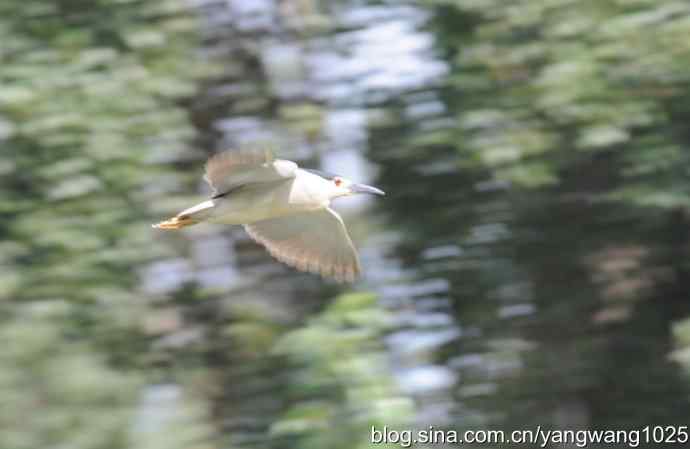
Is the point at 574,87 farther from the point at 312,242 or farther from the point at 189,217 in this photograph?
the point at 189,217

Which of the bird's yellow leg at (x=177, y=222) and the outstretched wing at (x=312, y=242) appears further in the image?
the outstretched wing at (x=312, y=242)

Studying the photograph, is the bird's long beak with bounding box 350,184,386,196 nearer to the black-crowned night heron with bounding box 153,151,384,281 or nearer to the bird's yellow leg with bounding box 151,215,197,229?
the black-crowned night heron with bounding box 153,151,384,281

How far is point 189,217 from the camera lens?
5914 mm

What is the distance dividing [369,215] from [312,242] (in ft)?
0.96

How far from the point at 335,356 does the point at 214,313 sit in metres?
0.89

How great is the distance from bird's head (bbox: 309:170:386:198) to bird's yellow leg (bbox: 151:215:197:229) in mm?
532

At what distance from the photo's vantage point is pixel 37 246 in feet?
18.8

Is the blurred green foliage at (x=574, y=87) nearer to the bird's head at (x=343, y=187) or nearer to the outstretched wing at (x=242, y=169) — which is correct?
the bird's head at (x=343, y=187)

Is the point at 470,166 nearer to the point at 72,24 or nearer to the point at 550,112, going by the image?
the point at 550,112

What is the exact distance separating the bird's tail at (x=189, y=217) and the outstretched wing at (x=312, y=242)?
0.67 meters

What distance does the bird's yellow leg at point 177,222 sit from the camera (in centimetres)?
591

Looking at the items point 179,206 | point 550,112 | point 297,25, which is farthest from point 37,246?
point 550,112

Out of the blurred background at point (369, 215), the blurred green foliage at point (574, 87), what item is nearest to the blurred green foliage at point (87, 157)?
the blurred background at point (369, 215)

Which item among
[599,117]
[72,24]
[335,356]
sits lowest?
[335,356]
